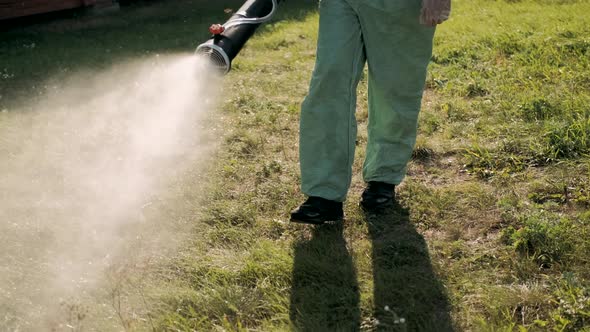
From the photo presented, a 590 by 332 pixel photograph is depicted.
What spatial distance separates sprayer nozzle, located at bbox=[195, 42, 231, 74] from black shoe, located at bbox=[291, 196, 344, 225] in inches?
29.6

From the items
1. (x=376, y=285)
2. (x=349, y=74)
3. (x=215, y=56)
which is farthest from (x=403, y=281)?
(x=215, y=56)

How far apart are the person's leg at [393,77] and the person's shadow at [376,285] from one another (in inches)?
12.7

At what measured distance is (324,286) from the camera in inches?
114

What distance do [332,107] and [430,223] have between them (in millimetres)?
690

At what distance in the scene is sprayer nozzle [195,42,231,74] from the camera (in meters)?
3.46

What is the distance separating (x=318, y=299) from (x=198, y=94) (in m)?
3.04

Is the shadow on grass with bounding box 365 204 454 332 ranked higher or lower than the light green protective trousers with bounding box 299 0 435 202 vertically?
lower

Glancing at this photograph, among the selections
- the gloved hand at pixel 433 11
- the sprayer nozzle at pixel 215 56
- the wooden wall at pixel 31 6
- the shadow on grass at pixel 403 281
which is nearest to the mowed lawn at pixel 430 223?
the shadow on grass at pixel 403 281

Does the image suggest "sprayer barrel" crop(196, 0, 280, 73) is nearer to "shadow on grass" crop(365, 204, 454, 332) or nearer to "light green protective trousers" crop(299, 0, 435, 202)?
"light green protective trousers" crop(299, 0, 435, 202)

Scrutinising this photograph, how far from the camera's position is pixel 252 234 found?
3371 millimetres

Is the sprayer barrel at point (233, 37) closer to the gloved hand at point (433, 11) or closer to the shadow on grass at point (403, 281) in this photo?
the gloved hand at point (433, 11)

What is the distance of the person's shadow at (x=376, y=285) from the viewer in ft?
8.73

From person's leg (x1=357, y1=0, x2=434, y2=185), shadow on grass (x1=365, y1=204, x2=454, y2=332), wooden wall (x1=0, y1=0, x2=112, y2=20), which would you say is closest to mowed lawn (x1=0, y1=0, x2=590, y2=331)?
shadow on grass (x1=365, y1=204, x2=454, y2=332)

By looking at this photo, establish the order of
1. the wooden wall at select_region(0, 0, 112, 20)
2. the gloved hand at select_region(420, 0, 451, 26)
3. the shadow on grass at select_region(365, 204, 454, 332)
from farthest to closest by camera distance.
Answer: the wooden wall at select_region(0, 0, 112, 20), the gloved hand at select_region(420, 0, 451, 26), the shadow on grass at select_region(365, 204, 454, 332)
